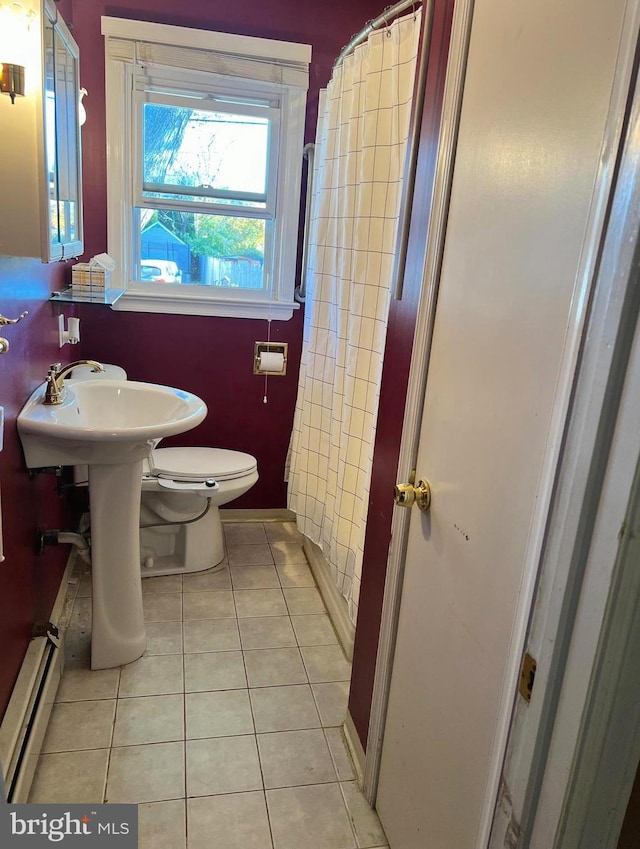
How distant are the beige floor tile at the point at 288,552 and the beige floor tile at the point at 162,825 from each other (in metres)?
1.33

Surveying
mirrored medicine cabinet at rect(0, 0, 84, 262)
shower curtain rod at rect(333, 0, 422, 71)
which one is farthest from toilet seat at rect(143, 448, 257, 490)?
shower curtain rod at rect(333, 0, 422, 71)

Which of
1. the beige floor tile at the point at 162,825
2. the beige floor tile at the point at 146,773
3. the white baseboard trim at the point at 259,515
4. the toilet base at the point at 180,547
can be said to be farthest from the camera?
the white baseboard trim at the point at 259,515

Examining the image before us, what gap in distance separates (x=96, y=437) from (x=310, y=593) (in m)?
1.28

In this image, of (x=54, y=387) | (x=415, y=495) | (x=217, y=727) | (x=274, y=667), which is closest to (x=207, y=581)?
(x=274, y=667)

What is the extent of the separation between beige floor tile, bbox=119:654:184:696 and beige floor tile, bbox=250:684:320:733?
0.85ft

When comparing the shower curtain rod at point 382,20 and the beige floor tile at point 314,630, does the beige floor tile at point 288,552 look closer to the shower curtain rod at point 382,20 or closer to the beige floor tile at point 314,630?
the beige floor tile at point 314,630

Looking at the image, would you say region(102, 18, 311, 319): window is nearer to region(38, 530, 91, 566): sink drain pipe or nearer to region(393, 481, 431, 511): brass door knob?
region(38, 530, 91, 566): sink drain pipe

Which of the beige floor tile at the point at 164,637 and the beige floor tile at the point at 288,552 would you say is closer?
the beige floor tile at the point at 164,637

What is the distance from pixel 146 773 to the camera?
5.40 feet

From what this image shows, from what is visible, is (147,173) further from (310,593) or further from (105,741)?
(105,741)

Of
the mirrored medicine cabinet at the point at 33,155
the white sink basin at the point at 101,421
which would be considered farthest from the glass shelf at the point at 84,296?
the mirrored medicine cabinet at the point at 33,155

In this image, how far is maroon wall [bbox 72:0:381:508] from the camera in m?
2.53

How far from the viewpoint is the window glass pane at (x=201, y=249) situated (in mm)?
2807

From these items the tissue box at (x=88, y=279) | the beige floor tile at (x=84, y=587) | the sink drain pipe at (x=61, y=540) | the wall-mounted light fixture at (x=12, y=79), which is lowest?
the beige floor tile at (x=84, y=587)
